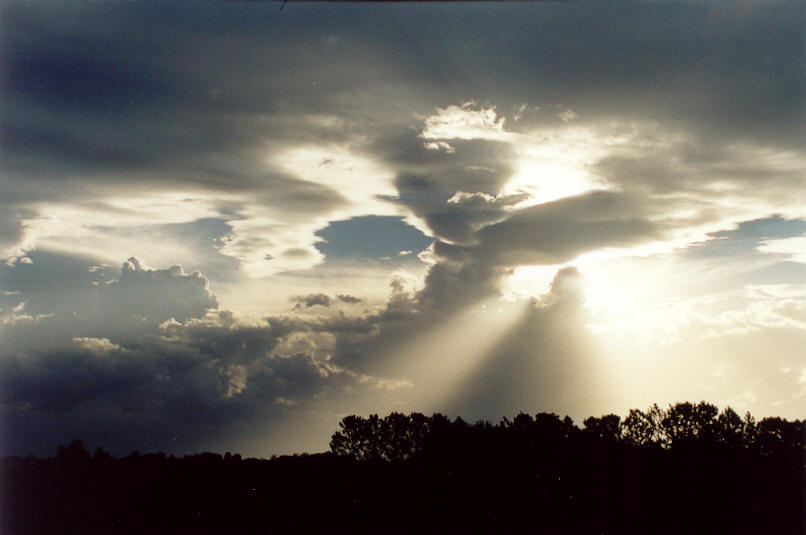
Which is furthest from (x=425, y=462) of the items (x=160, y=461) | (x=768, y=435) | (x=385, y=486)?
(x=768, y=435)

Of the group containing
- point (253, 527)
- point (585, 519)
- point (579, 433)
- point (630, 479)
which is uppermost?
point (579, 433)

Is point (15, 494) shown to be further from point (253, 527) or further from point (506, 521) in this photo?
point (506, 521)

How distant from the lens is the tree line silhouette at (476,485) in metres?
98.2

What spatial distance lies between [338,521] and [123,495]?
152ft

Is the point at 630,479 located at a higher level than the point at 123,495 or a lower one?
higher

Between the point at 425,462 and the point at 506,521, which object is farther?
the point at 425,462

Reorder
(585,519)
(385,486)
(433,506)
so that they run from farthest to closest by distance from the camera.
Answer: (385,486), (433,506), (585,519)

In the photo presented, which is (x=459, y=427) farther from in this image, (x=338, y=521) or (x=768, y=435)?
(x=768, y=435)

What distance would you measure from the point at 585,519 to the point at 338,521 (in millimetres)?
42940

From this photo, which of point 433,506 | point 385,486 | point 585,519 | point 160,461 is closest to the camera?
point 585,519

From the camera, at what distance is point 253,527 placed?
10275 centimetres

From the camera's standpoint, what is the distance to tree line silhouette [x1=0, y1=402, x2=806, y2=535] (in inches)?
3868

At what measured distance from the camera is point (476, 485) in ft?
376

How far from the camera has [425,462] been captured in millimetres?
126625
